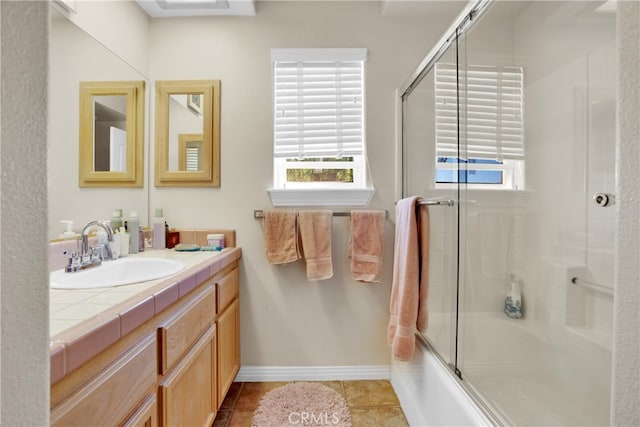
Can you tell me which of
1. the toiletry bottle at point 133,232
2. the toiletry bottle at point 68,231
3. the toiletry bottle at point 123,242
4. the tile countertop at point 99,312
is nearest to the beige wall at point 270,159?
the toiletry bottle at point 133,232

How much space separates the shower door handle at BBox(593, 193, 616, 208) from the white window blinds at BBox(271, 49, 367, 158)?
1144mm

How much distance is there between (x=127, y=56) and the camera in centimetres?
165

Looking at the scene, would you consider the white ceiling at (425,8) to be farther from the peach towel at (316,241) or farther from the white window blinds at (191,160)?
the white window blinds at (191,160)

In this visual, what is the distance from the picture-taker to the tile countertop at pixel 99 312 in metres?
0.57

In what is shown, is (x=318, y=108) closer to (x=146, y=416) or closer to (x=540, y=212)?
(x=540, y=212)

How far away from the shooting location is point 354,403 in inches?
63.6

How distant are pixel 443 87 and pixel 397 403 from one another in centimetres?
170

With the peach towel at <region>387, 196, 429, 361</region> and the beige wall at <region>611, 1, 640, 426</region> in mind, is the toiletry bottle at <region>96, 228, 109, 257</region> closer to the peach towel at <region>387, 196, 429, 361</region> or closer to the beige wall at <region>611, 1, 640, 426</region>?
the peach towel at <region>387, 196, 429, 361</region>

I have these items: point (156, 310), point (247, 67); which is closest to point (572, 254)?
point (156, 310)

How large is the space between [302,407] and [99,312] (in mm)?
1243

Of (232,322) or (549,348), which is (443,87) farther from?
(232,322)

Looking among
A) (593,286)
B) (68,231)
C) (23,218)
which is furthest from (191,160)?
(593,286)

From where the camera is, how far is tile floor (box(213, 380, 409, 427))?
148 centimetres

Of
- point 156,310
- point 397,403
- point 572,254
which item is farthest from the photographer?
point 397,403
